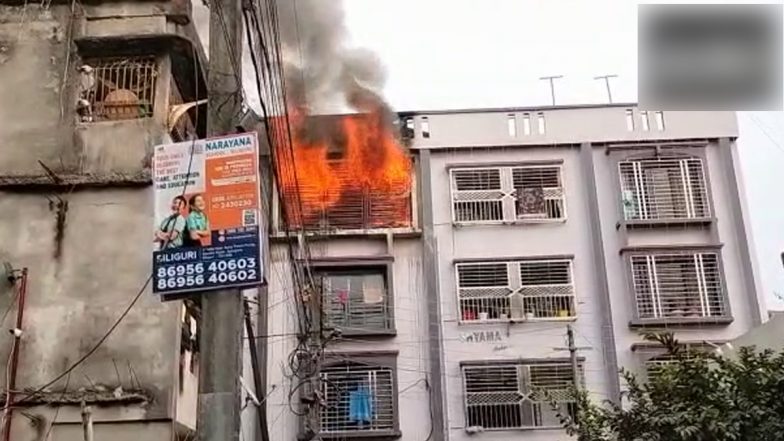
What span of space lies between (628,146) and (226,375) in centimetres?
1624

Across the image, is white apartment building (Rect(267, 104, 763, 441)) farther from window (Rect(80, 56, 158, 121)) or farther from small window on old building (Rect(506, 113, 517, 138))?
window (Rect(80, 56, 158, 121))

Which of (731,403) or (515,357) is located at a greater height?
(515,357)

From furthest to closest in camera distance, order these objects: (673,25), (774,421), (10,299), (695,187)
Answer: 1. (695,187)
2. (10,299)
3. (774,421)
4. (673,25)

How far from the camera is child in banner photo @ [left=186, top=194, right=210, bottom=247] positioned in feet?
18.9

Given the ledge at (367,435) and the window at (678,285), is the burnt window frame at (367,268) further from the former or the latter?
the window at (678,285)

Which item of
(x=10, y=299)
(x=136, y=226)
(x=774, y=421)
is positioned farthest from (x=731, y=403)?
(x=10, y=299)

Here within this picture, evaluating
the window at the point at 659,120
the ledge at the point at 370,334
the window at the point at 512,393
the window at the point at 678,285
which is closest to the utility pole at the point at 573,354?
the window at the point at 512,393

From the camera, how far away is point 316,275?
1958cm

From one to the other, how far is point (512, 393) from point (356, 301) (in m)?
4.08

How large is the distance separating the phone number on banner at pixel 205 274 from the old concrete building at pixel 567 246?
13187mm

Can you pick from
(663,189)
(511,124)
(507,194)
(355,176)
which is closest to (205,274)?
(507,194)

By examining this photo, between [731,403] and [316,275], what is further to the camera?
[316,275]

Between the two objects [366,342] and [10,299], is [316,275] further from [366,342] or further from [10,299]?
[10,299]

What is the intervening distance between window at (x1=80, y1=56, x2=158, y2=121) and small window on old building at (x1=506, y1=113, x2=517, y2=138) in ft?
36.2
